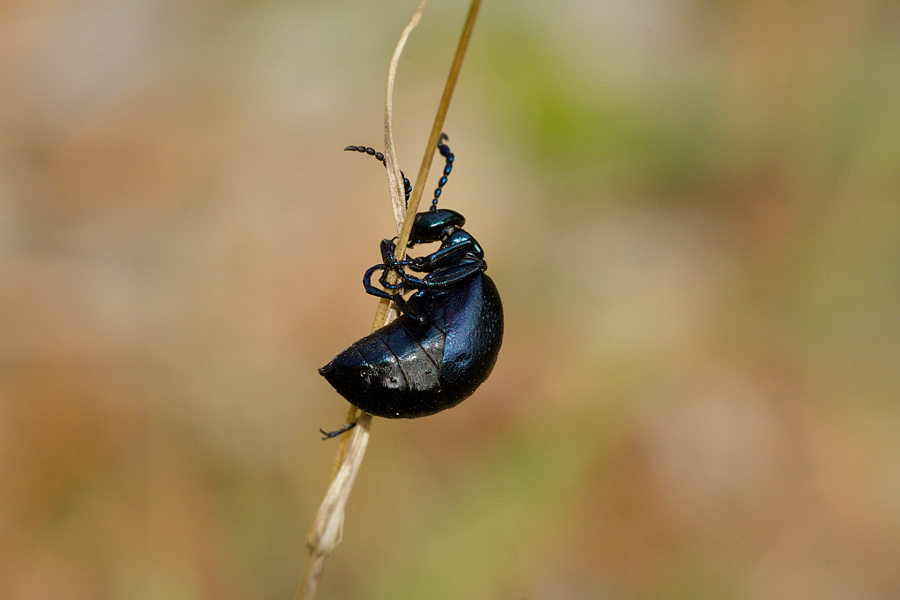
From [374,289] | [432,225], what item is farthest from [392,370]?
[432,225]

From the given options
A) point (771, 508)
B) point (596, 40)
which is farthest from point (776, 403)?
point (596, 40)

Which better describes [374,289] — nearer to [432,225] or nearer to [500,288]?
[432,225]

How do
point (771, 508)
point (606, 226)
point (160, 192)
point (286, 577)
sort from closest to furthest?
point (286, 577) → point (771, 508) → point (160, 192) → point (606, 226)

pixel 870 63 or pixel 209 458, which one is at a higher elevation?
pixel 870 63

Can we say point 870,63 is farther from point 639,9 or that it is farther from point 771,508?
point 771,508

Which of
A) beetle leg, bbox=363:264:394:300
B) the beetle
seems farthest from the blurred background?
beetle leg, bbox=363:264:394:300
